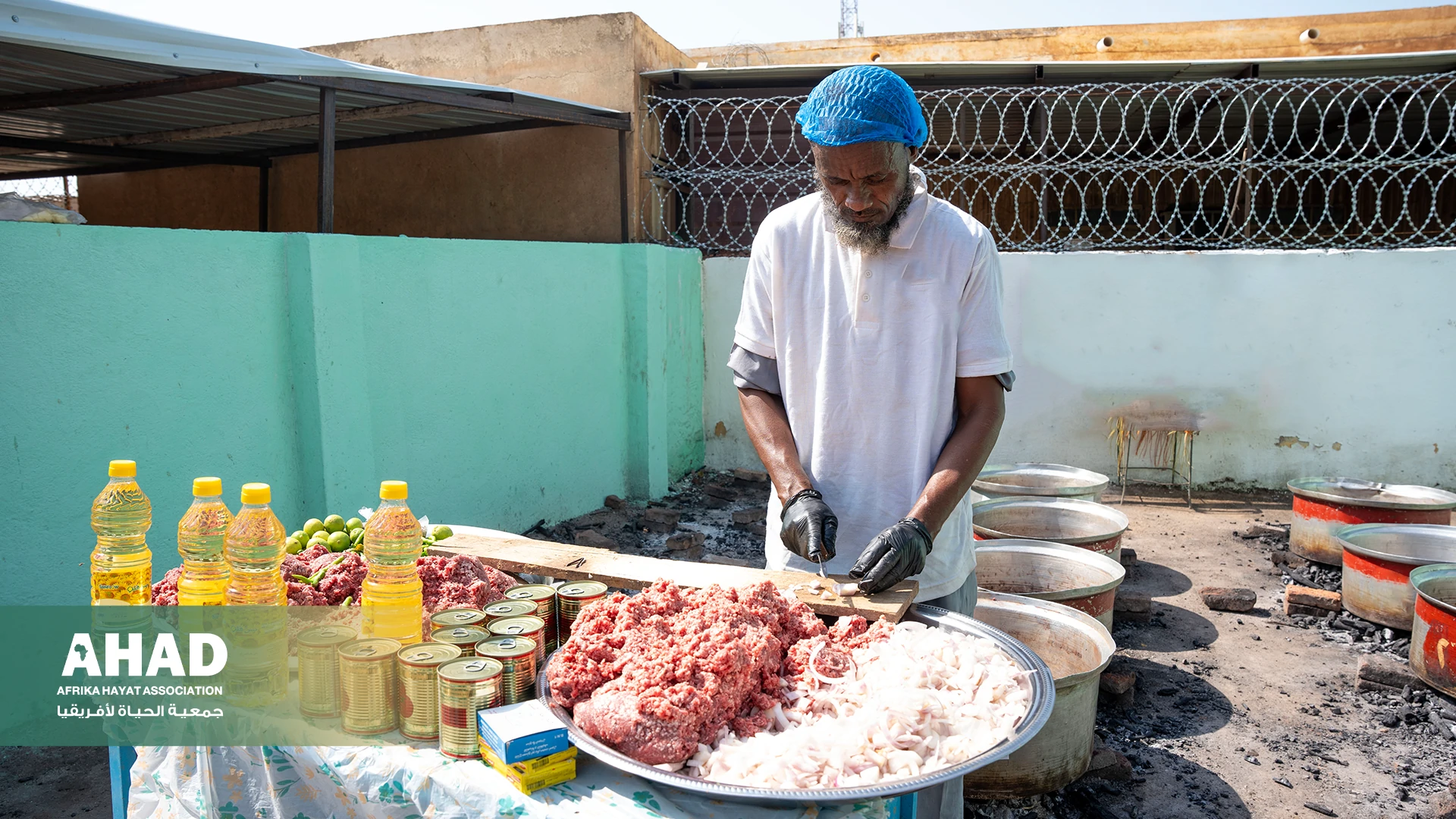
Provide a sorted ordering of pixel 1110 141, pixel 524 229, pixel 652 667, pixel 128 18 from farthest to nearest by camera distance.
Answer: pixel 1110 141
pixel 524 229
pixel 128 18
pixel 652 667

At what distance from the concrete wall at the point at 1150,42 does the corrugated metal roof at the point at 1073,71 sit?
0.89m

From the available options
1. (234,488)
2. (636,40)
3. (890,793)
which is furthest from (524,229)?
(890,793)

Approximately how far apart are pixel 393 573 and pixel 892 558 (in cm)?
103

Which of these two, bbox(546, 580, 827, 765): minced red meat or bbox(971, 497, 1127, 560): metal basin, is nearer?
bbox(546, 580, 827, 765): minced red meat

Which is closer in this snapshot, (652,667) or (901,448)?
(652,667)

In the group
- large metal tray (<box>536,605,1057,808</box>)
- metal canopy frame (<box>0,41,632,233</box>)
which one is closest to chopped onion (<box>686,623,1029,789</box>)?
large metal tray (<box>536,605,1057,808</box>)

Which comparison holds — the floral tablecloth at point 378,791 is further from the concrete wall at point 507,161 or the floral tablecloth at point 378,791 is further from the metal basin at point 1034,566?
the concrete wall at point 507,161

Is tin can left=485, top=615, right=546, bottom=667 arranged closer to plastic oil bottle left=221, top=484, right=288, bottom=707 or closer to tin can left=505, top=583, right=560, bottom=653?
tin can left=505, top=583, right=560, bottom=653

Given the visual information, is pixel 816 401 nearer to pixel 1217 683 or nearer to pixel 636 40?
pixel 1217 683

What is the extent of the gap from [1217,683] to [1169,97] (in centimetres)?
701

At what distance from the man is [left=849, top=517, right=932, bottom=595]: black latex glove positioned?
0.05 meters

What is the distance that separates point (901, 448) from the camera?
2434mm

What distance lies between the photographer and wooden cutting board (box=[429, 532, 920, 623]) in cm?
204

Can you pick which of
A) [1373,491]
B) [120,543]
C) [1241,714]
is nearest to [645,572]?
[120,543]
